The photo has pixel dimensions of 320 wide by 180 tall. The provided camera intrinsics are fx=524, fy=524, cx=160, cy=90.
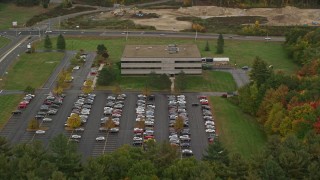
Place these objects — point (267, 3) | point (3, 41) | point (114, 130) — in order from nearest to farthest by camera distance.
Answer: point (114, 130)
point (3, 41)
point (267, 3)

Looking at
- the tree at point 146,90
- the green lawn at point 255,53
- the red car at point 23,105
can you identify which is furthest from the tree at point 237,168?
the green lawn at point 255,53

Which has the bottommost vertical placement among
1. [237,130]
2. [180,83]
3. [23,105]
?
[237,130]

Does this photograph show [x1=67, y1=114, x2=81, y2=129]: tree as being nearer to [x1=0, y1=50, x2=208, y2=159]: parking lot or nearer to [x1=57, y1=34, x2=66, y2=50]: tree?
[x1=0, y1=50, x2=208, y2=159]: parking lot

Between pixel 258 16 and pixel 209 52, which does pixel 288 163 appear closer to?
pixel 209 52

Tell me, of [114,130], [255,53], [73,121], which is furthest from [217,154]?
[255,53]

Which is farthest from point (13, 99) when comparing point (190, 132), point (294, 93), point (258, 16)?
point (258, 16)

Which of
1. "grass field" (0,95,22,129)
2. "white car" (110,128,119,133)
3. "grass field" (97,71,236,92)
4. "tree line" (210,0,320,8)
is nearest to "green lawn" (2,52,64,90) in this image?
"grass field" (0,95,22,129)

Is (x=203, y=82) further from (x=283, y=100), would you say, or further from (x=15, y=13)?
(x=15, y=13)
